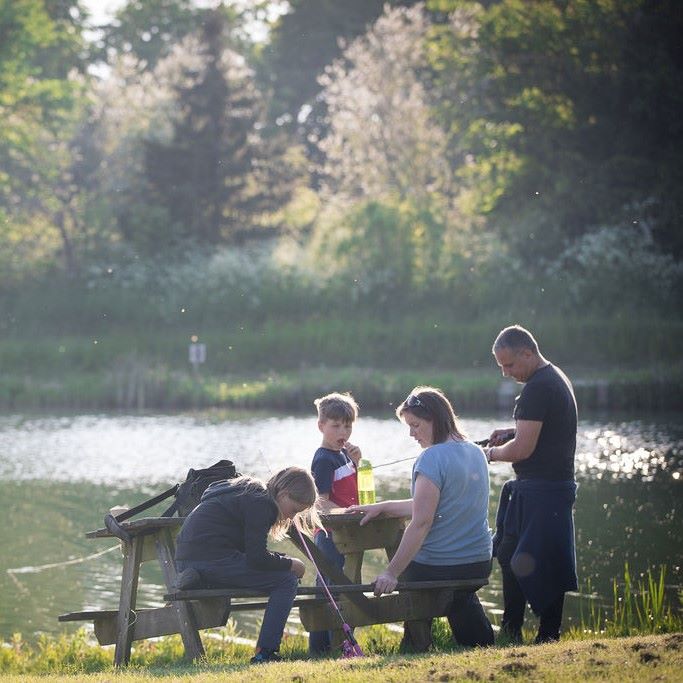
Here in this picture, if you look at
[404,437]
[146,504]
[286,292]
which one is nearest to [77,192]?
[286,292]

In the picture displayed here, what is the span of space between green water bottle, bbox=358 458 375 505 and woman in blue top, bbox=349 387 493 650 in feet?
2.86

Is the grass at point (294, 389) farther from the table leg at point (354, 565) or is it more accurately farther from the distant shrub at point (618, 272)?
the table leg at point (354, 565)

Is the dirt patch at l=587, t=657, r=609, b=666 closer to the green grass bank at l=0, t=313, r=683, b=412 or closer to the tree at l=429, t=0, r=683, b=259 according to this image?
the green grass bank at l=0, t=313, r=683, b=412

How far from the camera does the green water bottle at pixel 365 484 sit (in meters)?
9.86

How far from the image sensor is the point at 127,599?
9000mm

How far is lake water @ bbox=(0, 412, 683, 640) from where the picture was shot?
14.2 m

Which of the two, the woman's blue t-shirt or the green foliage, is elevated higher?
the woman's blue t-shirt

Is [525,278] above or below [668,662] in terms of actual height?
above

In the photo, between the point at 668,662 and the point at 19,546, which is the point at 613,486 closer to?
the point at 19,546

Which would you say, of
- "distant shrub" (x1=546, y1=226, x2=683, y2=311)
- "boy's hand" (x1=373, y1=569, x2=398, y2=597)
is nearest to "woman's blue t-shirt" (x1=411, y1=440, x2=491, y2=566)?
"boy's hand" (x1=373, y1=569, x2=398, y2=597)

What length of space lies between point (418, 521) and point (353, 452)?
1.10 meters

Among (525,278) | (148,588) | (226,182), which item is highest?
(226,182)

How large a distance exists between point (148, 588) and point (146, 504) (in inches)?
216

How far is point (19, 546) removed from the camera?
17.0 metres
